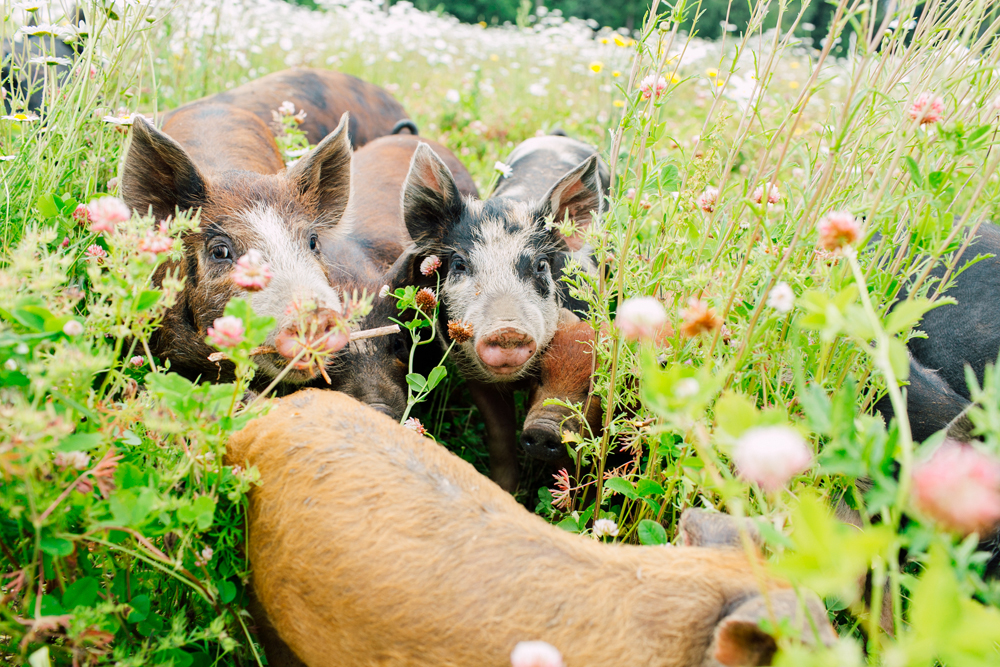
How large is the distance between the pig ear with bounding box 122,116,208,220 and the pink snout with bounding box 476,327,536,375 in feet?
3.98

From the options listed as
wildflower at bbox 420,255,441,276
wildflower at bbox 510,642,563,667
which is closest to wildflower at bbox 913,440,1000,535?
wildflower at bbox 510,642,563,667

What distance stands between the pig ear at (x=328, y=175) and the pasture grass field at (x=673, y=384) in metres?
0.84

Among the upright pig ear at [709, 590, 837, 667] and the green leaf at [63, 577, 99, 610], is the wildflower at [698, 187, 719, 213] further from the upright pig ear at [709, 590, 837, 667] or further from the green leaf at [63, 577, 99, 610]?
the green leaf at [63, 577, 99, 610]

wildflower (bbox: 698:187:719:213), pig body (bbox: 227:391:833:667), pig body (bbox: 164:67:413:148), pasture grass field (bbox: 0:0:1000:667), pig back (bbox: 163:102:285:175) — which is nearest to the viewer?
pasture grass field (bbox: 0:0:1000:667)

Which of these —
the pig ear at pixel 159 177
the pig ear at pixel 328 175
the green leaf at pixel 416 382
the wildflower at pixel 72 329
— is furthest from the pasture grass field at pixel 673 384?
the pig ear at pixel 328 175

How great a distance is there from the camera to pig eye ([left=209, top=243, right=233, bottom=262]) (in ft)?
8.07

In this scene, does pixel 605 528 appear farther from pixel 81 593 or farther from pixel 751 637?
pixel 81 593

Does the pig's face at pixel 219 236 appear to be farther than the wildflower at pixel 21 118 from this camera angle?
No

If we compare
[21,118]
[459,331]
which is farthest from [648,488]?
[21,118]

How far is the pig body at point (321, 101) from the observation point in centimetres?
434

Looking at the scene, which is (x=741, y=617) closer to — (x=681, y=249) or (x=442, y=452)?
(x=442, y=452)

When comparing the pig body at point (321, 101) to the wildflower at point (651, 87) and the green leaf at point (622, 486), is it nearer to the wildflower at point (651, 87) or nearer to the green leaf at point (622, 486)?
the wildflower at point (651, 87)

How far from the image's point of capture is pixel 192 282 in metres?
2.49

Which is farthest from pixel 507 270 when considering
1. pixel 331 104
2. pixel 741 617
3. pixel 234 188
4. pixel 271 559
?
pixel 331 104
